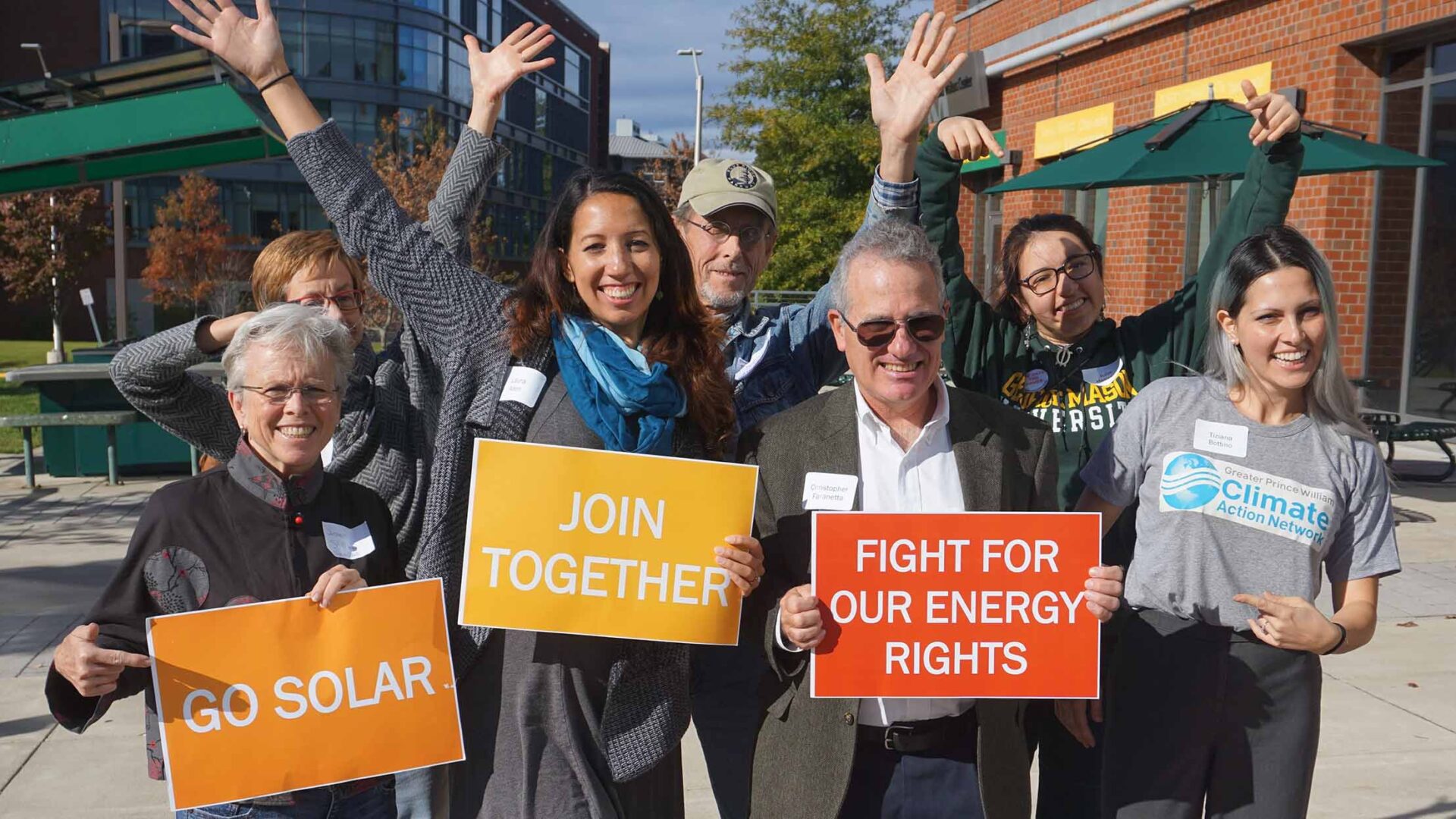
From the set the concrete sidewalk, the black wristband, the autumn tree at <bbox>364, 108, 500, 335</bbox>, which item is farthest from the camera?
the autumn tree at <bbox>364, 108, 500, 335</bbox>

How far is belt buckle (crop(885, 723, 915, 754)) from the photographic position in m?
2.50

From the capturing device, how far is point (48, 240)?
31984mm

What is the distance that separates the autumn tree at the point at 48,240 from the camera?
31172mm

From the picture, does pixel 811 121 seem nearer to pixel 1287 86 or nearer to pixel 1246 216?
pixel 1287 86

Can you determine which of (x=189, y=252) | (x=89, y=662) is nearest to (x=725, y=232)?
(x=89, y=662)

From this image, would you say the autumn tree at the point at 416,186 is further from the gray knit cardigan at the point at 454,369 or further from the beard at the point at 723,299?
the gray knit cardigan at the point at 454,369

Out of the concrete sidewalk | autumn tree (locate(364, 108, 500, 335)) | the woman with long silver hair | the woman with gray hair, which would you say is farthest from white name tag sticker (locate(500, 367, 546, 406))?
autumn tree (locate(364, 108, 500, 335))

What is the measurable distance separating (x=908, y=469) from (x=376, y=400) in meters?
1.35

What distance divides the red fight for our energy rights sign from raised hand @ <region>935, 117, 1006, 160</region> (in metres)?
1.18

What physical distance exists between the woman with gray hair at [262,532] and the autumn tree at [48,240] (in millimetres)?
32979

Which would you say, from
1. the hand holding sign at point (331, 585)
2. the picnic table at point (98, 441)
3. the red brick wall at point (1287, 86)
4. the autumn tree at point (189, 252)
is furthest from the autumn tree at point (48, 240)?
the hand holding sign at point (331, 585)

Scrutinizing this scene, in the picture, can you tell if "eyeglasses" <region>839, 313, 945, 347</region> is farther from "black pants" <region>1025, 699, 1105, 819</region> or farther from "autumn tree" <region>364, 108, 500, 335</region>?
"autumn tree" <region>364, 108, 500, 335</region>

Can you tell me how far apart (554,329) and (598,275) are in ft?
0.53

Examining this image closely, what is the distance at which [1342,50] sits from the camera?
460 inches
